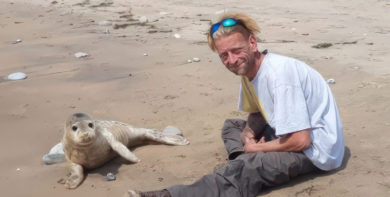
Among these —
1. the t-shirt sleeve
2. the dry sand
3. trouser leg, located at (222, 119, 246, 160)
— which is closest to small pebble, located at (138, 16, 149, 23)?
the dry sand

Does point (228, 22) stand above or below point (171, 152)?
above

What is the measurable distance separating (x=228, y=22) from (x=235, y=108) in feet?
8.29

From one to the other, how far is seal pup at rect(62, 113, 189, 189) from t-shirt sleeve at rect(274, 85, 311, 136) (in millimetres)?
1704

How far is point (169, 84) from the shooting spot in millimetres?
6688

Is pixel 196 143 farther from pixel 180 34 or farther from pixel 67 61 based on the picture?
pixel 180 34

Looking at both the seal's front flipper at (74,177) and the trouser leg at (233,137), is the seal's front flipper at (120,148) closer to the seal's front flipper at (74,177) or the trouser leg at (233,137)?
the seal's front flipper at (74,177)

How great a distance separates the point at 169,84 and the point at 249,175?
140 inches

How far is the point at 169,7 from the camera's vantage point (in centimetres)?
1296

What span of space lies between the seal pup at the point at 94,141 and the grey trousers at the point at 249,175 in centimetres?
116

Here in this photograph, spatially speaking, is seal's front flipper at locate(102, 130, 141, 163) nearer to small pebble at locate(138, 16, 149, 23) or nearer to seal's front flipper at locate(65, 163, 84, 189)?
seal's front flipper at locate(65, 163, 84, 189)

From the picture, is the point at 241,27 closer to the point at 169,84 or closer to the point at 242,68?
the point at 242,68

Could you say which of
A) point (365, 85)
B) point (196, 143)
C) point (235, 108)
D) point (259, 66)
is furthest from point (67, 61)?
point (259, 66)

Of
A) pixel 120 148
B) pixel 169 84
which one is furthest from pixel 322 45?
pixel 120 148

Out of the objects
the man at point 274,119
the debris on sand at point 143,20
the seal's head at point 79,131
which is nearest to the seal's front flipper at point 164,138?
the seal's head at point 79,131
